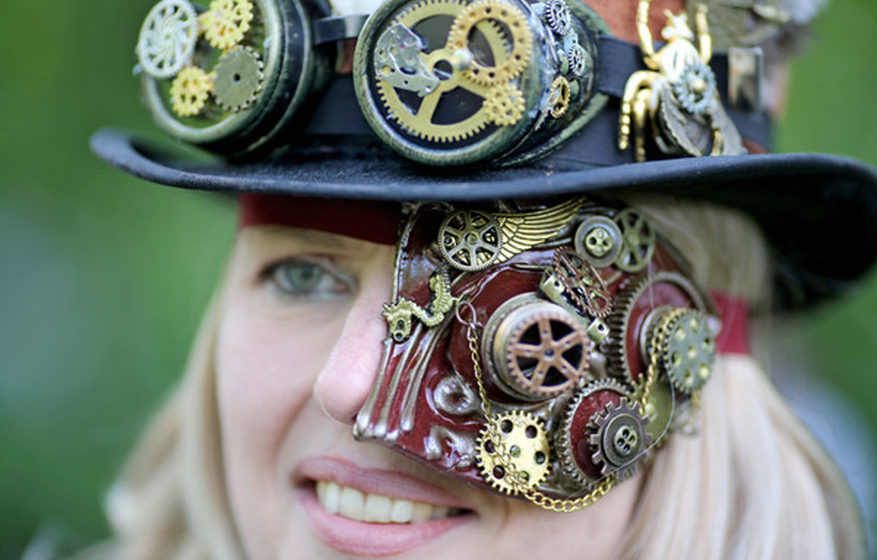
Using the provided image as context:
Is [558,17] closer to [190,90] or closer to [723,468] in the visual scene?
[190,90]

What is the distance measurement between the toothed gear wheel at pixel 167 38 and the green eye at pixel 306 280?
1.38ft

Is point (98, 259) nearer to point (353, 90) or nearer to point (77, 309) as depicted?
point (77, 309)

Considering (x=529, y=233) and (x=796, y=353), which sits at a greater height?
(x=529, y=233)

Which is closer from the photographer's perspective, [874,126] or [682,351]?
[682,351]

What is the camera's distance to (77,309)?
4.03m

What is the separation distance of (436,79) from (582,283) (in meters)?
0.40

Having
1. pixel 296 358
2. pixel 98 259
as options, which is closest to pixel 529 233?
pixel 296 358

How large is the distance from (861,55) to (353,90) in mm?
2896

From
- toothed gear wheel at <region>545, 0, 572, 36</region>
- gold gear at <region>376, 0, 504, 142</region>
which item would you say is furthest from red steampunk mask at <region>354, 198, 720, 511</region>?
toothed gear wheel at <region>545, 0, 572, 36</region>

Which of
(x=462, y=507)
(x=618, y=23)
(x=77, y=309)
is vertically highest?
(x=618, y=23)

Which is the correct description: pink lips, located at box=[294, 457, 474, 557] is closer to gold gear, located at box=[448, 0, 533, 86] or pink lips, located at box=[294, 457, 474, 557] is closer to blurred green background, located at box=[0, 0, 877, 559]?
gold gear, located at box=[448, 0, 533, 86]

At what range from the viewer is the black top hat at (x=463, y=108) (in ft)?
4.08

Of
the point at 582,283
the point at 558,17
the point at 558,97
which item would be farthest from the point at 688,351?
the point at 558,17

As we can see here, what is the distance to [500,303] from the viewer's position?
132cm
